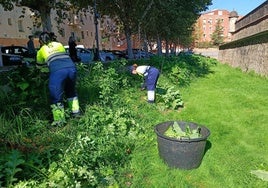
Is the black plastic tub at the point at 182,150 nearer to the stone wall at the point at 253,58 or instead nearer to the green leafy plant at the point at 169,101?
the green leafy plant at the point at 169,101

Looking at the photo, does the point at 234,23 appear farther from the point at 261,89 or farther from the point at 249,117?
the point at 249,117

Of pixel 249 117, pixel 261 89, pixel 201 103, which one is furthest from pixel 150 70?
pixel 261 89

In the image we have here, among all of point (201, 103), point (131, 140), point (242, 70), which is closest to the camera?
point (131, 140)

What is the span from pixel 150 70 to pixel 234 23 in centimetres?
3491

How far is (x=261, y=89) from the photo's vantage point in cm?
1127

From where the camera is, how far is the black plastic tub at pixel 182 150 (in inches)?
174

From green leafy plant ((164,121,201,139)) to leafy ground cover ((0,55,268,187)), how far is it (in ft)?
1.60

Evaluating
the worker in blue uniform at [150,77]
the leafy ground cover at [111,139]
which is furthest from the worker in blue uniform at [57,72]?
the worker in blue uniform at [150,77]

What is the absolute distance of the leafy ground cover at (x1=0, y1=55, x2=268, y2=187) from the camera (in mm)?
3924

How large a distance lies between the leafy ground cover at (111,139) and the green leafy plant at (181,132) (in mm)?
489

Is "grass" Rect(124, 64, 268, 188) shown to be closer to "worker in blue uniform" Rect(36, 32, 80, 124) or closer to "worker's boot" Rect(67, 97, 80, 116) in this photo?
"worker's boot" Rect(67, 97, 80, 116)

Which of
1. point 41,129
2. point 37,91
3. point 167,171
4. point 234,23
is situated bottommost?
point 167,171

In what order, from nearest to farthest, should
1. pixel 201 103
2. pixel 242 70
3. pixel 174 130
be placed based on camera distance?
pixel 174 130 < pixel 201 103 < pixel 242 70

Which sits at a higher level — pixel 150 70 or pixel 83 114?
pixel 150 70
